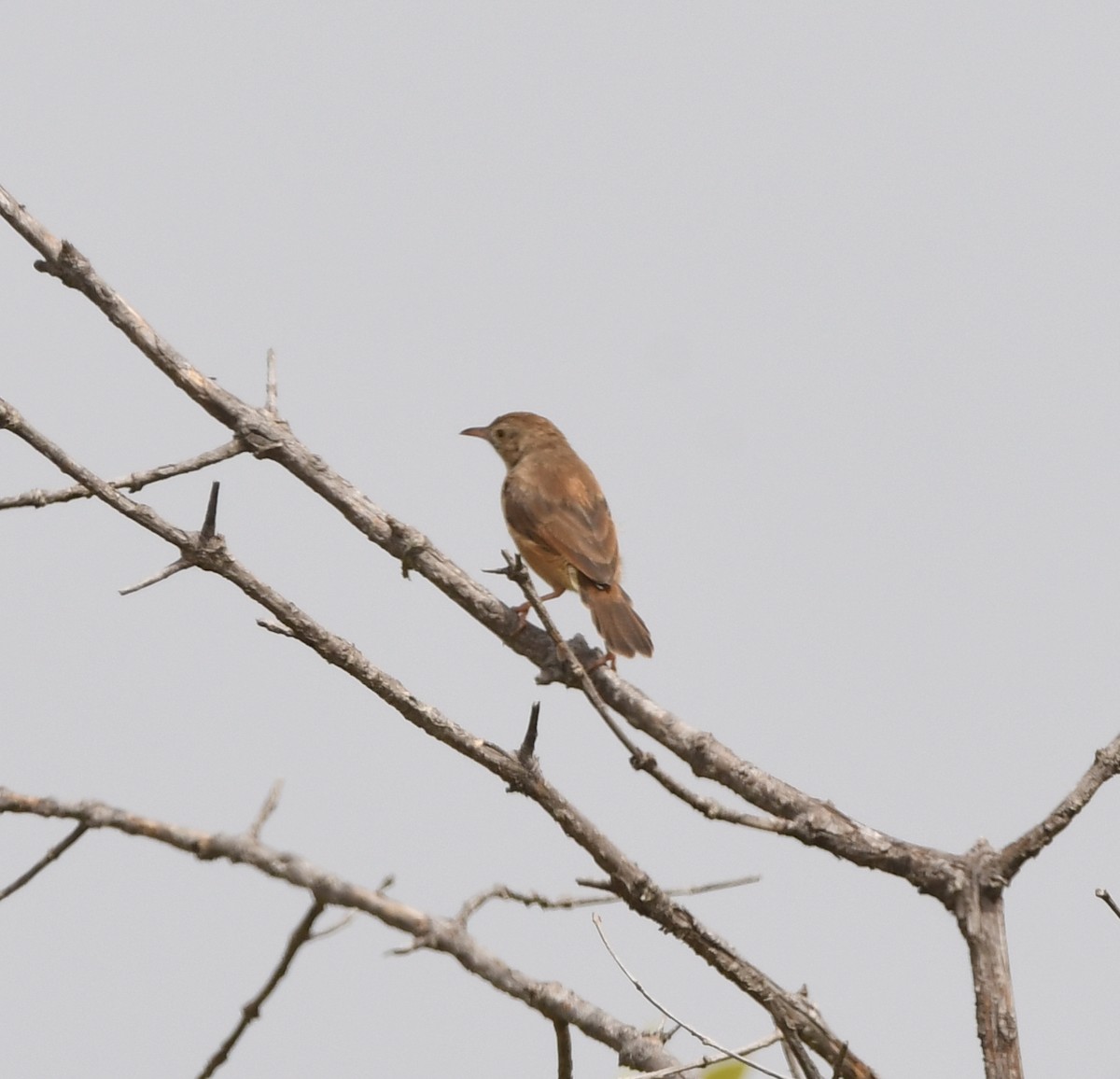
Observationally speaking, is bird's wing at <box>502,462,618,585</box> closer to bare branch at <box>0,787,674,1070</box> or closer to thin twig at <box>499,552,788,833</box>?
thin twig at <box>499,552,788,833</box>

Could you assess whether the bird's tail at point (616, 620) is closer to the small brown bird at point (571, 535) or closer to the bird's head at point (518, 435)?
the small brown bird at point (571, 535)

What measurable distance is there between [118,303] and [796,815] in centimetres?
280

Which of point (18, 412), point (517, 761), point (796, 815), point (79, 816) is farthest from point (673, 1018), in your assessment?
point (18, 412)

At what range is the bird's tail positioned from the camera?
6262 mm

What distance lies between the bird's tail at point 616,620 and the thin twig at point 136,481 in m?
1.82

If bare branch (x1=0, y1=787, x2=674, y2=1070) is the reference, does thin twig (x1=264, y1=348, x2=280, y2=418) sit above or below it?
above

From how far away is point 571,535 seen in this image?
712 centimetres

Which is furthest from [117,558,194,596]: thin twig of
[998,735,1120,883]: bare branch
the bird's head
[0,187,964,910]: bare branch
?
the bird's head

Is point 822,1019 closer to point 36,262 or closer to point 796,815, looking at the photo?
point 796,815

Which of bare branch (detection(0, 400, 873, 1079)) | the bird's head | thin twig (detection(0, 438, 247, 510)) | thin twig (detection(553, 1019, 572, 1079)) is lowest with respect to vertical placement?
thin twig (detection(553, 1019, 572, 1079))

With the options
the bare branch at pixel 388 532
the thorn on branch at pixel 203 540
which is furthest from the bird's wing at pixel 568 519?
the thorn on branch at pixel 203 540

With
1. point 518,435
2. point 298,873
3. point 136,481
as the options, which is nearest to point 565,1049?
point 298,873

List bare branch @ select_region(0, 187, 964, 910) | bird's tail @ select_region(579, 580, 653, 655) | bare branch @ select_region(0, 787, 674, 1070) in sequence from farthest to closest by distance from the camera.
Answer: bird's tail @ select_region(579, 580, 653, 655) → bare branch @ select_region(0, 187, 964, 910) → bare branch @ select_region(0, 787, 674, 1070)

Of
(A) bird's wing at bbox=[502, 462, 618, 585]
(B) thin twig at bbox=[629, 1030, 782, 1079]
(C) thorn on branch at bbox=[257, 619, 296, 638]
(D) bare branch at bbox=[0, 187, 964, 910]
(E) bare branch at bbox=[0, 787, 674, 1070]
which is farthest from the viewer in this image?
(A) bird's wing at bbox=[502, 462, 618, 585]
